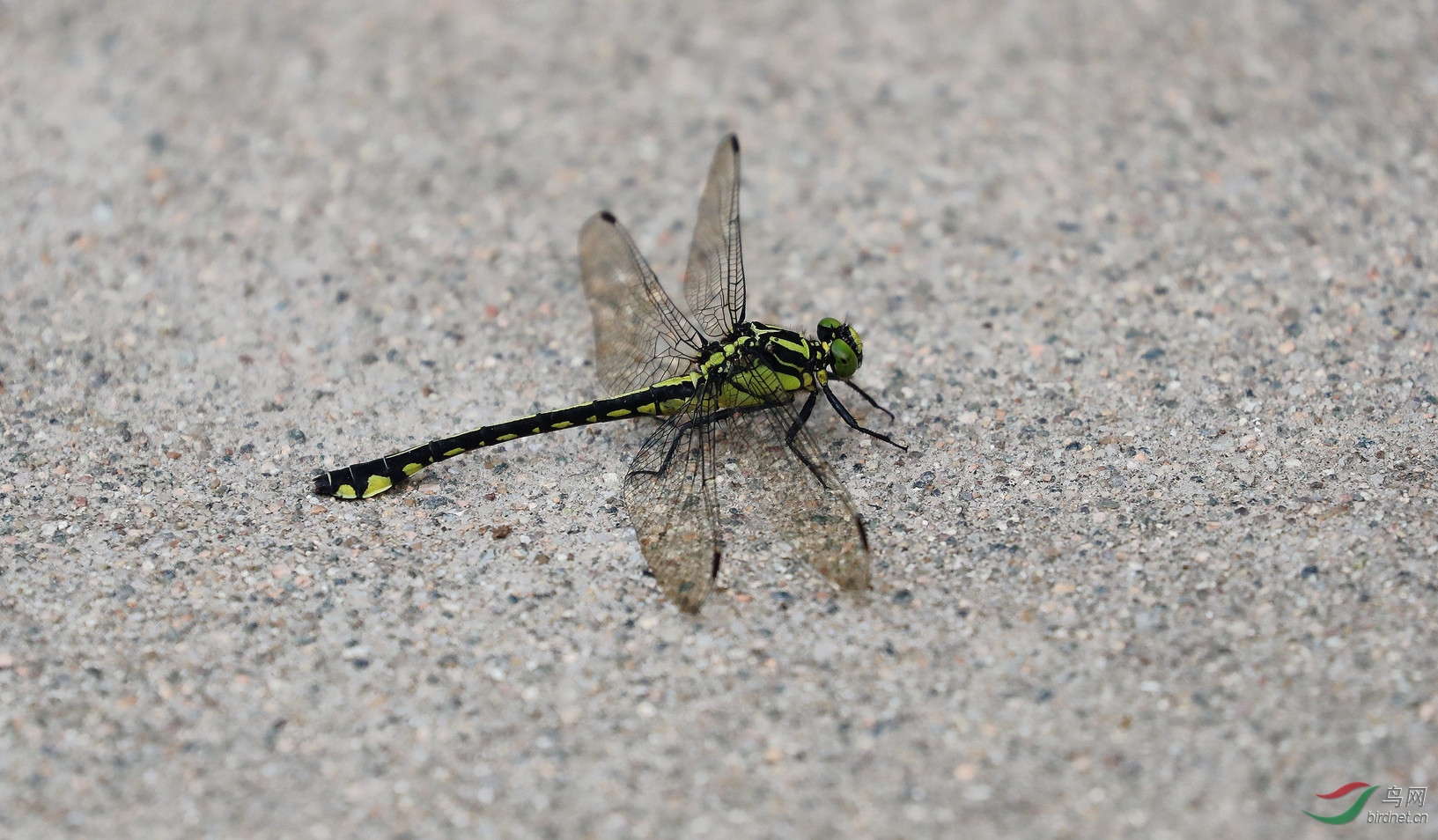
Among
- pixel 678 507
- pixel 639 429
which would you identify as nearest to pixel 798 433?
pixel 678 507

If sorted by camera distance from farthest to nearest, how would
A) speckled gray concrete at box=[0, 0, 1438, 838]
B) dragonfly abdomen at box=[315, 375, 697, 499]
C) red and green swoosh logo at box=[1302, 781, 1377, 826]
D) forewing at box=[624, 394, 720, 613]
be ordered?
dragonfly abdomen at box=[315, 375, 697, 499]
forewing at box=[624, 394, 720, 613]
speckled gray concrete at box=[0, 0, 1438, 838]
red and green swoosh logo at box=[1302, 781, 1377, 826]

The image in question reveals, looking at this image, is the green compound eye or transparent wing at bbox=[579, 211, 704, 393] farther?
transparent wing at bbox=[579, 211, 704, 393]

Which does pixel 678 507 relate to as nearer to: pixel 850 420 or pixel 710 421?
pixel 710 421

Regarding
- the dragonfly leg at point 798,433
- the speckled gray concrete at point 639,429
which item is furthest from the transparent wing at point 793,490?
the speckled gray concrete at point 639,429

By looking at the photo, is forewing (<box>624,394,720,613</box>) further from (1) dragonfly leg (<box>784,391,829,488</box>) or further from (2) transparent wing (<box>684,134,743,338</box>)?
(2) transparent wing (<box>684,134,743,338</box>)

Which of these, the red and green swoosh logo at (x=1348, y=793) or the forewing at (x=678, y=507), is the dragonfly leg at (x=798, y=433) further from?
the red and green swoosh logo at (x=1348, y=793)

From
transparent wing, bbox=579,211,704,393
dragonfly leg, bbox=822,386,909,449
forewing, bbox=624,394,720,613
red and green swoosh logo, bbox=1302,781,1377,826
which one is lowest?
red and green swoosh logo, bbox=1302,781,1377,826

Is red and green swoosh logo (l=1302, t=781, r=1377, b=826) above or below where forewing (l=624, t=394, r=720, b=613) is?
below

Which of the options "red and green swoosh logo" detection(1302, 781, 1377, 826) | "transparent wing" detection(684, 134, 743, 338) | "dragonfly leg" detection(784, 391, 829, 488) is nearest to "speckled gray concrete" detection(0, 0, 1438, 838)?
"red and green swoosh logo" detection(1302, 781, 1377, 826)
